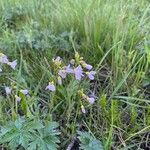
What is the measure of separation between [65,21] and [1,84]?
23.2 inches

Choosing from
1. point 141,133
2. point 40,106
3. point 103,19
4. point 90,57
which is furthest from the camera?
point 103,19

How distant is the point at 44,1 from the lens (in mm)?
2705

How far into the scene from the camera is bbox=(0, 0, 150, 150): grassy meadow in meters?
1.47

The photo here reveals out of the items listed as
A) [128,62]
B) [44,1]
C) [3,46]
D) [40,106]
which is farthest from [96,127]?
Result: [44,1]

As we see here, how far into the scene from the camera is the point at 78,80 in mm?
1644

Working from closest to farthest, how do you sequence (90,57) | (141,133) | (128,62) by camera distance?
1. (141,133)
2. (128,62)
3. (90,57)

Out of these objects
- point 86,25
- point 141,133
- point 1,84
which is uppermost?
point 86,25

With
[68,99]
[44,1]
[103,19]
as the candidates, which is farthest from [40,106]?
[44,1]

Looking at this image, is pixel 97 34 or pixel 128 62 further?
pixel 97 34

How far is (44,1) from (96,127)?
136cm

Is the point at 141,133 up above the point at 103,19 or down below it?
below

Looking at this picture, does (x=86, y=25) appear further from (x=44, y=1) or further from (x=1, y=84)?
(x=44, y=1)

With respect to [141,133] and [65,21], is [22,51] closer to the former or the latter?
[65,21]

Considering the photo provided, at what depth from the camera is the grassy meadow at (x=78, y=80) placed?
1473 millimetres
